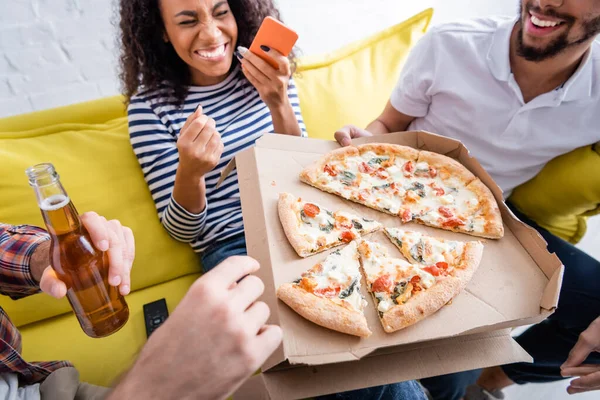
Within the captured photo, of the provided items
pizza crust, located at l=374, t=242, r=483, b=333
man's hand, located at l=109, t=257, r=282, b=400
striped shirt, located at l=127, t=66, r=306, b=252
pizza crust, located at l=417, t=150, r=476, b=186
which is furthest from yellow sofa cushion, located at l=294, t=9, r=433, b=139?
man's hand, located at l=109, t=257, r=282, b=400

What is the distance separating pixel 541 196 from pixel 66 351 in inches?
75.8

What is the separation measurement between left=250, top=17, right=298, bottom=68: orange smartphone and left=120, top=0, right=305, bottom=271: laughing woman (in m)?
0.02

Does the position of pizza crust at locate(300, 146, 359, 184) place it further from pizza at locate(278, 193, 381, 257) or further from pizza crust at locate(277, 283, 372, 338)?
pizza crust at locate(277, 283, 372, 338)

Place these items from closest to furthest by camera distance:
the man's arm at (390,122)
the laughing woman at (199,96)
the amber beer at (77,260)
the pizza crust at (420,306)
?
the amber beer at (77,260), the pizza crust at (420,306), the laughing woman at (199,96), the man's arm at (390,122)

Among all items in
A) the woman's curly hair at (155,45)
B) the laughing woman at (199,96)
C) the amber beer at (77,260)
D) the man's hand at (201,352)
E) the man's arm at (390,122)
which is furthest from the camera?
the man's arm at (390,122)

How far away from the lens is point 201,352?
0.65 metres

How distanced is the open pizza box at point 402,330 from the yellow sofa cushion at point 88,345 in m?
0.63

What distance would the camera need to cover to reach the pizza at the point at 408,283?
0.97 meters

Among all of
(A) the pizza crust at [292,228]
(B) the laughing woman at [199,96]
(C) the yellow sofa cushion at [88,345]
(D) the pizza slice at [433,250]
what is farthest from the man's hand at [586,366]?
(C) the yellow sofa cushion at [88,345]

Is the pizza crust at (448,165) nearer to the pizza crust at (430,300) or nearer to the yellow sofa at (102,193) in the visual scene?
the pizza crust at (430,300)

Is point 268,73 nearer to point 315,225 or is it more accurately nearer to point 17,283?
point 315,225

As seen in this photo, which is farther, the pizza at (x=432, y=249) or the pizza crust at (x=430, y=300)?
the pizza at (x=432, y=249)

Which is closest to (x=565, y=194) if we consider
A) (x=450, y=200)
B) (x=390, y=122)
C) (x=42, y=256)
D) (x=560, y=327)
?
(x=560, y=327)

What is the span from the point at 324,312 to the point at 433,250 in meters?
0.42
